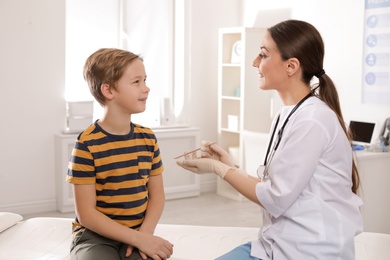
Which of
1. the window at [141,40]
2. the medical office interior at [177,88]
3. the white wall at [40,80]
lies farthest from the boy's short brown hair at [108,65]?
the window at [141,40]

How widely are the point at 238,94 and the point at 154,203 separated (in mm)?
3288

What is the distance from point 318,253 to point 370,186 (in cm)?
220

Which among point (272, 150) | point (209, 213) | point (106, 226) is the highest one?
Answer: point (272, 150)

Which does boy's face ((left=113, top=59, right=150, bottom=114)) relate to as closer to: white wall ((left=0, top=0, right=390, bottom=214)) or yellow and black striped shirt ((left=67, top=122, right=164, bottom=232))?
yellow and black striped shirt ((left=67, top=122, right=164, bottom=232))

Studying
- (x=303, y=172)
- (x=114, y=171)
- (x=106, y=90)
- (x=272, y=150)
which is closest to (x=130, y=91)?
(x=106, y=90)

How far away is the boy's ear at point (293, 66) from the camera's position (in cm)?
181

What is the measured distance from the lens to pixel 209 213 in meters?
4.60

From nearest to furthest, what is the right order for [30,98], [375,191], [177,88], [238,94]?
[375,191] → [30,98] → [238,94] → [177,88]

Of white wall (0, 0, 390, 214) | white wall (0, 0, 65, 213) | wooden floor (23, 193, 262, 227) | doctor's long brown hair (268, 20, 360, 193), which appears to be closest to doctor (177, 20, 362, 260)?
doctor's long brown hair (268, 20, 360, 193)

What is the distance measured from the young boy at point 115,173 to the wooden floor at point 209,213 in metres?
2.32

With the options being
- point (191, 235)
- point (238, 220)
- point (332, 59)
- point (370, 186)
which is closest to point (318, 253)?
point (191, 235)

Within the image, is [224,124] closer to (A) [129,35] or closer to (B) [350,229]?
(A) [129,35]

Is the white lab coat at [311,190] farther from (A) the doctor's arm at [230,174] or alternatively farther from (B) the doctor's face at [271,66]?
(B) the doctor's face at [271,66]

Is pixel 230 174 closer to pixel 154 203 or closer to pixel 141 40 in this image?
pixel 154 203
